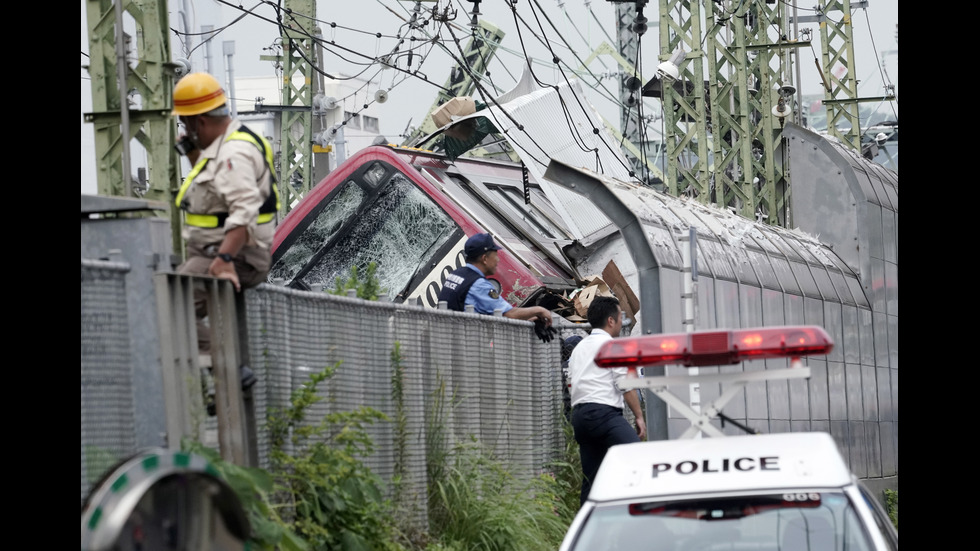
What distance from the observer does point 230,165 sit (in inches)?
274

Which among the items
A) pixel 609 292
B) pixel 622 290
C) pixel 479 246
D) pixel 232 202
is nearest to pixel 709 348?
pixel 232 202

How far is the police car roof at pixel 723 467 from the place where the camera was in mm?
6238

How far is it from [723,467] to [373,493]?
260cm

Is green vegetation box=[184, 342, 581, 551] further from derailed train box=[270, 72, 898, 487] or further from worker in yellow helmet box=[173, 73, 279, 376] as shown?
derailed train box=[270, 72, 898, 487]

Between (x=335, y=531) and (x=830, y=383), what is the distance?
526 inches

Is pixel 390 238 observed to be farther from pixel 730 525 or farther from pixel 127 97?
pixel 730 525

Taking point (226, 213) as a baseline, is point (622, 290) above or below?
below

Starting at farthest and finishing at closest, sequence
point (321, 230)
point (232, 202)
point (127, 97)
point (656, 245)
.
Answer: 1. point (321, 230)
2. point (656, 245)
3. point (127, 97)
4. point (232, 202)

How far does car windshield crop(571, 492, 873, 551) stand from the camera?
19.7ft

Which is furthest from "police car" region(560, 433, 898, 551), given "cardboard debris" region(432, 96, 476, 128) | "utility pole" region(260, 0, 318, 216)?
"utility pole" region(260, 0, 318, 216)

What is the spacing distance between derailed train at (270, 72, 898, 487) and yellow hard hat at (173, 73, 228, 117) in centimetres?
668

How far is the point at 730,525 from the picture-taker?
6160 millimetres

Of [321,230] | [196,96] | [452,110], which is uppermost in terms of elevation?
[452,110]
